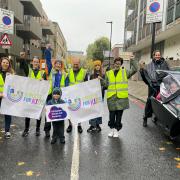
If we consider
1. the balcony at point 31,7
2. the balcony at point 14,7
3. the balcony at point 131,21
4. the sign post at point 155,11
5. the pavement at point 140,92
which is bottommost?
the pavement at point 140,92

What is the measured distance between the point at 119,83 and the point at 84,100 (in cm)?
89

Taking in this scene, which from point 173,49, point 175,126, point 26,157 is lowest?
point 26,157

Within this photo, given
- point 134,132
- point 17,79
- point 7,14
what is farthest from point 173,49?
point 17,79

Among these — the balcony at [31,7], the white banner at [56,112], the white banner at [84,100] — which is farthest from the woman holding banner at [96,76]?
the balcony at [31,7]

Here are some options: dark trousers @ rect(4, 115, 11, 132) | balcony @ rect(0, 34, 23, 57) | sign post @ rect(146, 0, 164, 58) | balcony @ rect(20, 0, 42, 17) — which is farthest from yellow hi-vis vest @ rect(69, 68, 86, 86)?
balcony @ rect(20, 0, 42, 17)

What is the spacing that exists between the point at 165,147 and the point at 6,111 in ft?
11.5

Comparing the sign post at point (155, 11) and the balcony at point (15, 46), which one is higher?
the sign post at point (155, 11)

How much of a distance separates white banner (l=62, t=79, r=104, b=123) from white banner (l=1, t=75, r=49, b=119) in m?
0.53

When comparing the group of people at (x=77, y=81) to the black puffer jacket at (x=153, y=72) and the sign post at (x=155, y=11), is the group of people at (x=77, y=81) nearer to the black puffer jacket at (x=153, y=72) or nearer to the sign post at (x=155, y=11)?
the black puffer jacket at (x=153, y=72)

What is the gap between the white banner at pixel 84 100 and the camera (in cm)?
638

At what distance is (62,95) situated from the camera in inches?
248

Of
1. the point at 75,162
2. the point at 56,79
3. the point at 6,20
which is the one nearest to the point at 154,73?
the point at 56,79

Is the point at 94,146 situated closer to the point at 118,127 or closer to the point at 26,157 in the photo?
the point at 118,127

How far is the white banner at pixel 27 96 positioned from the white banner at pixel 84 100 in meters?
0.53
